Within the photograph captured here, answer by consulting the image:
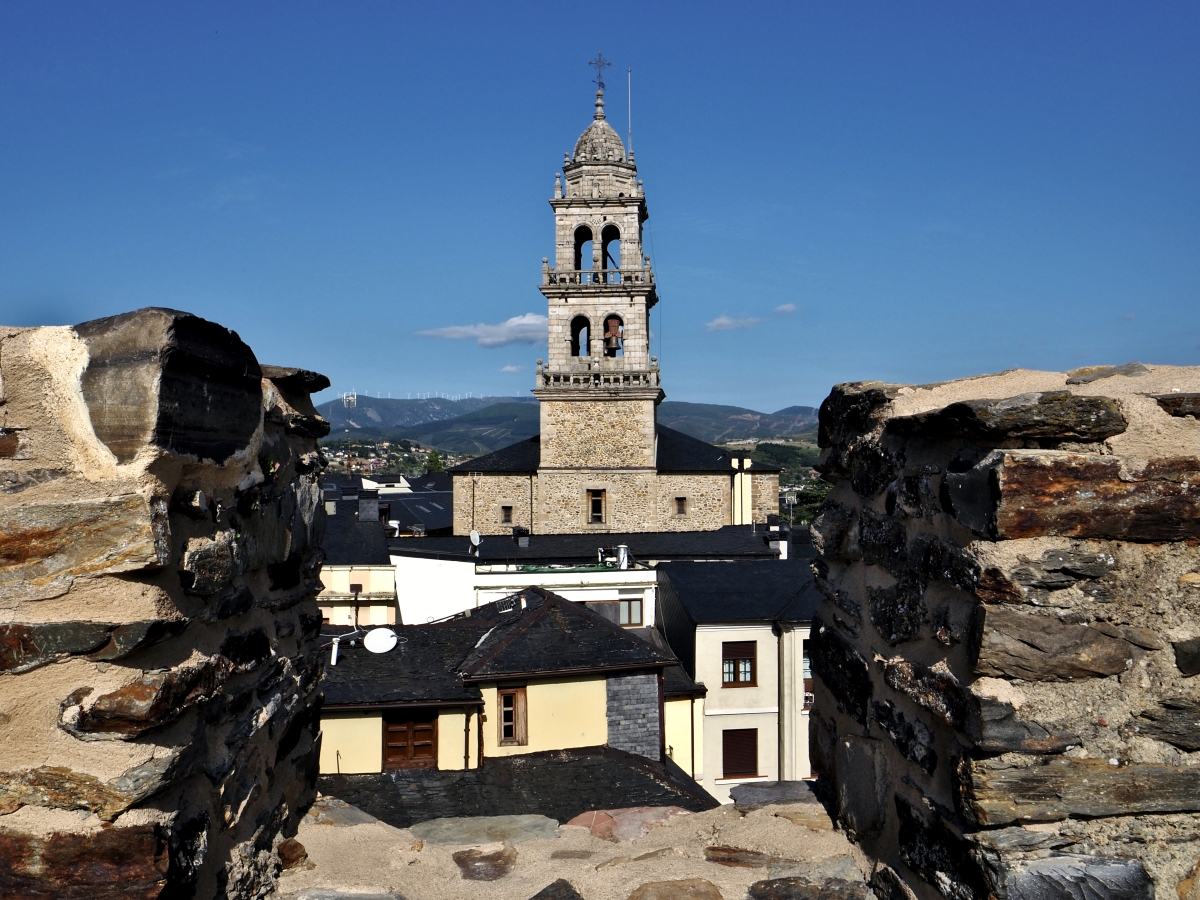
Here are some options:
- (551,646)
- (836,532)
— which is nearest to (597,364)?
(551,646)

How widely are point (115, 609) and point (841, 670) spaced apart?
7.36ft

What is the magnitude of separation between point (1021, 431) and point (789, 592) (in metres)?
19.0

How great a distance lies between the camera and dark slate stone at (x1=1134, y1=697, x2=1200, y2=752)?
2322mm

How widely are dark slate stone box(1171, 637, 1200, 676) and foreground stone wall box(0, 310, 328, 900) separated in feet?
7.67

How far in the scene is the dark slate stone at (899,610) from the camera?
8.76 ft

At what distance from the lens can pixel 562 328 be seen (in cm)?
3688

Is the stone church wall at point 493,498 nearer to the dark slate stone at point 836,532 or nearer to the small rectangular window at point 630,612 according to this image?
A: the small rectangular window at point 630,612

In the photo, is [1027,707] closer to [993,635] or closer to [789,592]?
[993,635]

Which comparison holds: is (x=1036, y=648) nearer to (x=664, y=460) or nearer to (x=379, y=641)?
(x=379, y=641)

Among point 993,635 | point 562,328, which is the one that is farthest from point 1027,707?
point 562,328

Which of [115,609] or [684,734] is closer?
[115,609]

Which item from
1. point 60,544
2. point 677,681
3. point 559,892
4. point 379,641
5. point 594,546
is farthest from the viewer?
point 594,546

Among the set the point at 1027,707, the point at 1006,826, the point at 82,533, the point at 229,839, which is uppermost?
the point at 82,533

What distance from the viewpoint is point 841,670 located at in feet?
10.9
